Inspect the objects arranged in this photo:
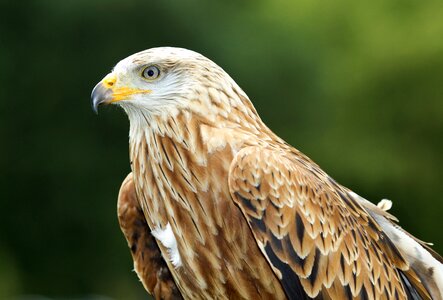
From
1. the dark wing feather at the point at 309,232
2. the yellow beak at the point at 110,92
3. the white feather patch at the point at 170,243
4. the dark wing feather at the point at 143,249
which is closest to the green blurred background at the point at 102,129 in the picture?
the dark wing feather at the point at 143,249

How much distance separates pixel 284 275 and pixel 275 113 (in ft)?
42.2

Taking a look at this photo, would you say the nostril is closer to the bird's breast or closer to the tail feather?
the bird's breast

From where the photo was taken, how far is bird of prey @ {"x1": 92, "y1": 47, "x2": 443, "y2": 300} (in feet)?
16.6

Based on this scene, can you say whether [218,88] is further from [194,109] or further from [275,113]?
[275,113]

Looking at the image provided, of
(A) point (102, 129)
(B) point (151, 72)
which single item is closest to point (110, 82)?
(B) point (151, 72)

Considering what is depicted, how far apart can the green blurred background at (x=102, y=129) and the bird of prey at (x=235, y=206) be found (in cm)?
976

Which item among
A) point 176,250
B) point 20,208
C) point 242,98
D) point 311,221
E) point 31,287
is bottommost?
point 31,287

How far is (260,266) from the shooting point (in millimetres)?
5090

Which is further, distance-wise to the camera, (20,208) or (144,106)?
(20,208)

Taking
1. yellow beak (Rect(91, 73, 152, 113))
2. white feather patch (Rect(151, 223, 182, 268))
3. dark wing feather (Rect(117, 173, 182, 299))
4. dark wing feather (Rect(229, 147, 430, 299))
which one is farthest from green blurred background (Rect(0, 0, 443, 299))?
dark wing feather (Rect(229, 147, 430, 299))

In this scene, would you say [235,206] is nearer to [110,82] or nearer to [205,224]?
[205,224]

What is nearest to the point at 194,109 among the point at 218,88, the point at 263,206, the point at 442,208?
the point at 218,88

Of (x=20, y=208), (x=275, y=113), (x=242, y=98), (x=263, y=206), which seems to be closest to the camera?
(x=263, y=206)

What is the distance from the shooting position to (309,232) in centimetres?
516
